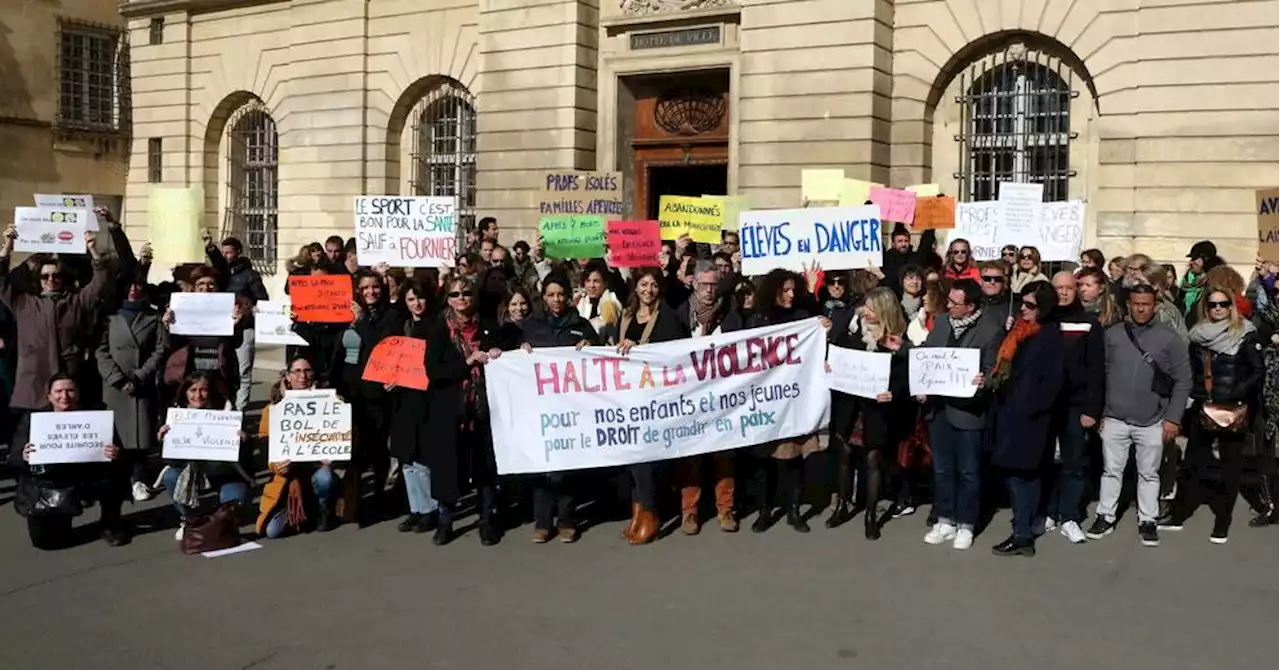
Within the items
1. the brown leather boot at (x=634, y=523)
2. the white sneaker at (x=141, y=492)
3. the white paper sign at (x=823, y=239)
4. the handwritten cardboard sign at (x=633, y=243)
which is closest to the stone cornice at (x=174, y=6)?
the handwritten cardboard sign at (x=633, y=243)

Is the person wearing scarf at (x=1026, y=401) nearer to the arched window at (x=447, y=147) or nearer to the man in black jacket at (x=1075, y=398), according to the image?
the man in black jacket at (x=1075, y=398)

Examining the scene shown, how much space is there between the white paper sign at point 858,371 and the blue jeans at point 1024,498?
999mm

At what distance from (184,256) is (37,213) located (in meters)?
2.24

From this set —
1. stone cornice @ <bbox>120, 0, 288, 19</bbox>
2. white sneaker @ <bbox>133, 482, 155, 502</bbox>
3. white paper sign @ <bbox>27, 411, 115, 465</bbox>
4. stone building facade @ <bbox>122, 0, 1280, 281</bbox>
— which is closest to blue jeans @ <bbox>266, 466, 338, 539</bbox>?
white paper sign @ <bbox>27, 411, 115, 465</bbox>

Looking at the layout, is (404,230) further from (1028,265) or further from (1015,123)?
(1015,123)

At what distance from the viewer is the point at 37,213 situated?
31.1 ft

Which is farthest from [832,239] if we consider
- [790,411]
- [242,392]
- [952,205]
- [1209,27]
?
[1209,27]

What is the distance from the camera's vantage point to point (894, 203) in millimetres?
11992

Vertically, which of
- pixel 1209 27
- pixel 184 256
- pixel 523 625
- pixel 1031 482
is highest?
pixel 1209 27

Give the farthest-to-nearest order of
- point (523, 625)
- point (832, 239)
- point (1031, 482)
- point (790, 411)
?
point (832, 239) → point (790, 411) → point (1031, 482) → point (523, 625)

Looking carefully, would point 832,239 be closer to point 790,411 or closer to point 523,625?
point 790,411

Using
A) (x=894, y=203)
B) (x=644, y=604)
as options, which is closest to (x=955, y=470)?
(x=644, y=604)

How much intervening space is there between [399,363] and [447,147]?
1282 cm

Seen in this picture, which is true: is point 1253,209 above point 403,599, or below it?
above
